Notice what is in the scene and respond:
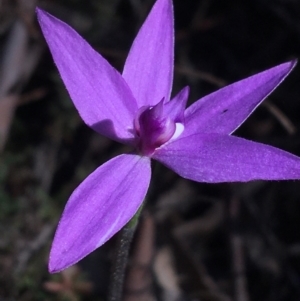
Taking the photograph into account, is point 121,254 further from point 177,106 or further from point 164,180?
point 164,180

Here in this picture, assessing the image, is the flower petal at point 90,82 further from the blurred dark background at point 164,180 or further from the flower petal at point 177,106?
the blurred dark background at point 164,180

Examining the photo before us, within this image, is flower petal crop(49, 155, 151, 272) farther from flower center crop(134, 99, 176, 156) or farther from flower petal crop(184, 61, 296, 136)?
flower petal crop(184, 61, 296, 136)

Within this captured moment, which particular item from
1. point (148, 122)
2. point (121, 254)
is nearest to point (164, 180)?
point (121, 254)

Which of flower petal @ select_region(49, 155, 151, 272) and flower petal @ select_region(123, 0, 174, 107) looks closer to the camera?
flower petal @ select_region(49, 155, 151, 272)

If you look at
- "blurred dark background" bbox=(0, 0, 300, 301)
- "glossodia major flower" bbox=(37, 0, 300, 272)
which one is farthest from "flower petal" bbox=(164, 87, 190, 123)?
"blurred dark background" bbox=(0, 0, 300, 301)

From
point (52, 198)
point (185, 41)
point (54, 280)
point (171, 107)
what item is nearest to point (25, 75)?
point (52, 198)

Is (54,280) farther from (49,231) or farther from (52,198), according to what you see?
(52,198)

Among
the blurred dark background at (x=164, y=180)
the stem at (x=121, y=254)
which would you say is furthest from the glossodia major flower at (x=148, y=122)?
the blurred dark background at (x=164, y=180)
